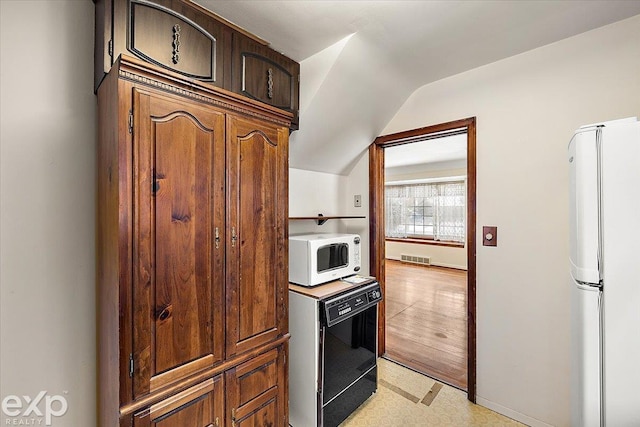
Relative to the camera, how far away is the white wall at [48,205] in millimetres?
1085

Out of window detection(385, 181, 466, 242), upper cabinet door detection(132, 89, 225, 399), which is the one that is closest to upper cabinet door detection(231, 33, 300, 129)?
upper cabinet door detection(132, 89, 225, 399)

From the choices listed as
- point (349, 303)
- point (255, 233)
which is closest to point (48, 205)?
point (255, 233)

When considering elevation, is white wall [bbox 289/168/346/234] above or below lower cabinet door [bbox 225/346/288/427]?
above

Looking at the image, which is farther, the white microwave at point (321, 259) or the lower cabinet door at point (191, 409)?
the white microwave at point (321, 259)

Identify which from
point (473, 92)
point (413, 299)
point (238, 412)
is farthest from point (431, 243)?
point (238, 412)

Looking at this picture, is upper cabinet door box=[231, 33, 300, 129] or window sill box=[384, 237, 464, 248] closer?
upper cabinet door box=[231, 33, 300, 129]

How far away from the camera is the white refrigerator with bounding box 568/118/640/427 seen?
1061 millimetres

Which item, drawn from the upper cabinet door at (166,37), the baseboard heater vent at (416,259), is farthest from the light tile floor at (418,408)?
the baseboard heater vent at (416,259)

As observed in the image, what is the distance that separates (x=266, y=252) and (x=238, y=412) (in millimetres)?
756

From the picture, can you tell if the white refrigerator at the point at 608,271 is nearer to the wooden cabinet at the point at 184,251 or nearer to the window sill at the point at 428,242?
the wooden cabinet at the point at 184,251

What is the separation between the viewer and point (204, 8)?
1393mm

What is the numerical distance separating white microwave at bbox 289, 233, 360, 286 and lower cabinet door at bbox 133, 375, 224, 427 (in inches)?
32.5

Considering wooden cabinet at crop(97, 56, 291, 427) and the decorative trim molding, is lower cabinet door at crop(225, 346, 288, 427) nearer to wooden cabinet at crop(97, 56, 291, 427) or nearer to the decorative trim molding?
wooden cabinet at crop(97, 56, 291, 427)

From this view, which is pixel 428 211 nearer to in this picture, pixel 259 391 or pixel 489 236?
pixel 489 236
